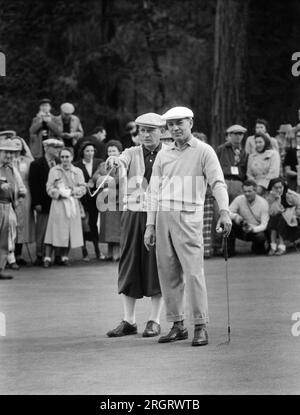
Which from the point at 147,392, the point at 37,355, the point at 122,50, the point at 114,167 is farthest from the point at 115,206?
the point at 122,50

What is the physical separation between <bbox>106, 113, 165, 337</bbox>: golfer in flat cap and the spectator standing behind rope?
7002 mm

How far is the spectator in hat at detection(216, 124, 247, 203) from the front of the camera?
20.3 meters

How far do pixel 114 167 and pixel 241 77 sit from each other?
12532mm

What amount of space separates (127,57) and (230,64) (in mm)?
5142

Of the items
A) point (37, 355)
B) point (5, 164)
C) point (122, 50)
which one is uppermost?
point (122, 50)

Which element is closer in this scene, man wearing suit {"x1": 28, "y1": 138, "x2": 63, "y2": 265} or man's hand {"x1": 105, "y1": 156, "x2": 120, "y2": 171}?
man's hand {"x1": 105, "y1": 156, "x2": 120, "y2": 171}

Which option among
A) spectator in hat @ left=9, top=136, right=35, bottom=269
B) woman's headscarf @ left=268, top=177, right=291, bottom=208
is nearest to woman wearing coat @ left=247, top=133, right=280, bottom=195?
woman's headscarf @ left=268, top=177, right=291, bottom=208

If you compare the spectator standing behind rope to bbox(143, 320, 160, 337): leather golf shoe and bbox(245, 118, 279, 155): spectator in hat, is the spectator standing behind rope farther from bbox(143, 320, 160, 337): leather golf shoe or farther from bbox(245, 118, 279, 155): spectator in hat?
bbox(143, 320, 160, 337): leather golf shoe

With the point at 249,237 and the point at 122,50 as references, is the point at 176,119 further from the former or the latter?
the point at 122,50

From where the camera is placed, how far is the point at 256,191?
20.3 meters

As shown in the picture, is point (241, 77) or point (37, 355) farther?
point (241, 77)

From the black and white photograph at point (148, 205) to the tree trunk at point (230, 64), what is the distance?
3 cm

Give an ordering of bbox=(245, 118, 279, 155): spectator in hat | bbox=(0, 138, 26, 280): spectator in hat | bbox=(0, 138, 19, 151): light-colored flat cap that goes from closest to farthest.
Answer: bbox=(0, 138, 26, 280): spectator in hat
bbox=(0, 138, 19, 151): light-colored flat cap
bbox=(245, 118, 279, 155): spectator in hat
